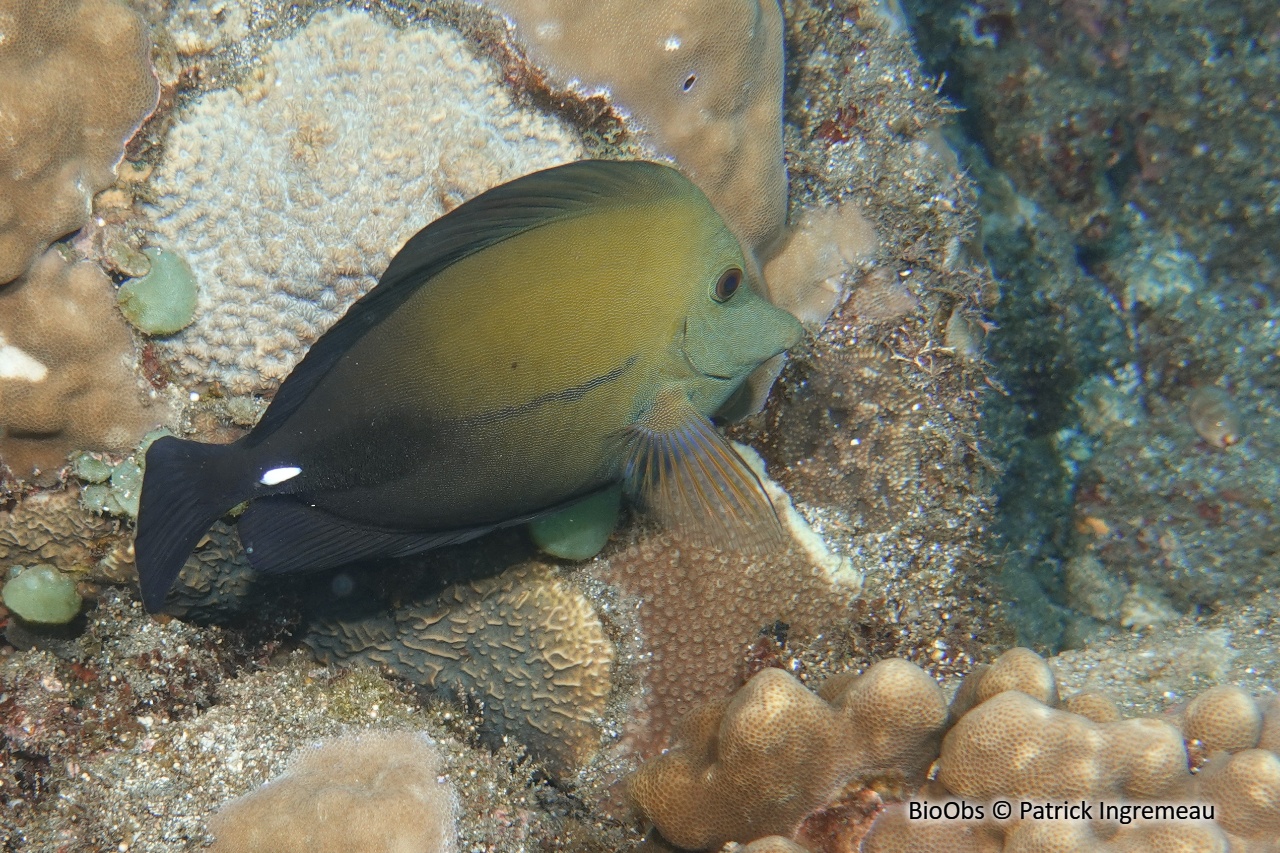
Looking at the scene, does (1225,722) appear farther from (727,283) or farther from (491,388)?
(491,388)

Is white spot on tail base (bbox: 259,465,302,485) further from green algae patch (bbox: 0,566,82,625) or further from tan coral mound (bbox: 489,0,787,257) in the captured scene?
tan coral mound (bbox: 489,0,787,257)

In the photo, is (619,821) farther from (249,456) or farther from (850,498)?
(249,456)

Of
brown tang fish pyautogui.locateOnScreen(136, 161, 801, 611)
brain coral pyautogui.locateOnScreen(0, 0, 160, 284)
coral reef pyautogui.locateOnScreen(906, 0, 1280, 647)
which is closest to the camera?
brown tang fish pyautogui.locateOnScreen(136, 161, 801, 611)

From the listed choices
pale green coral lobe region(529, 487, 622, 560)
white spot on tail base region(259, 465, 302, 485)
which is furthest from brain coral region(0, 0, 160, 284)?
pale green coral lobe region(529, 487, 622, 560)

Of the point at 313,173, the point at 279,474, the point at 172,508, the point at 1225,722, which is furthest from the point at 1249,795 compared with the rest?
the point at 313,173

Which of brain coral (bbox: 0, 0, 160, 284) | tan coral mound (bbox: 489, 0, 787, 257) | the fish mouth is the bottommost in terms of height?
the fish mouth

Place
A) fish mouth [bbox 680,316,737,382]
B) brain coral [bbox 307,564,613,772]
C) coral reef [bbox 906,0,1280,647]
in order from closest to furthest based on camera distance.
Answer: fish mouth [bbox 680,316,737,382]
brain coral [bbox 307,564,613,772]
coral reef [bbox 906,0,1280,647]
